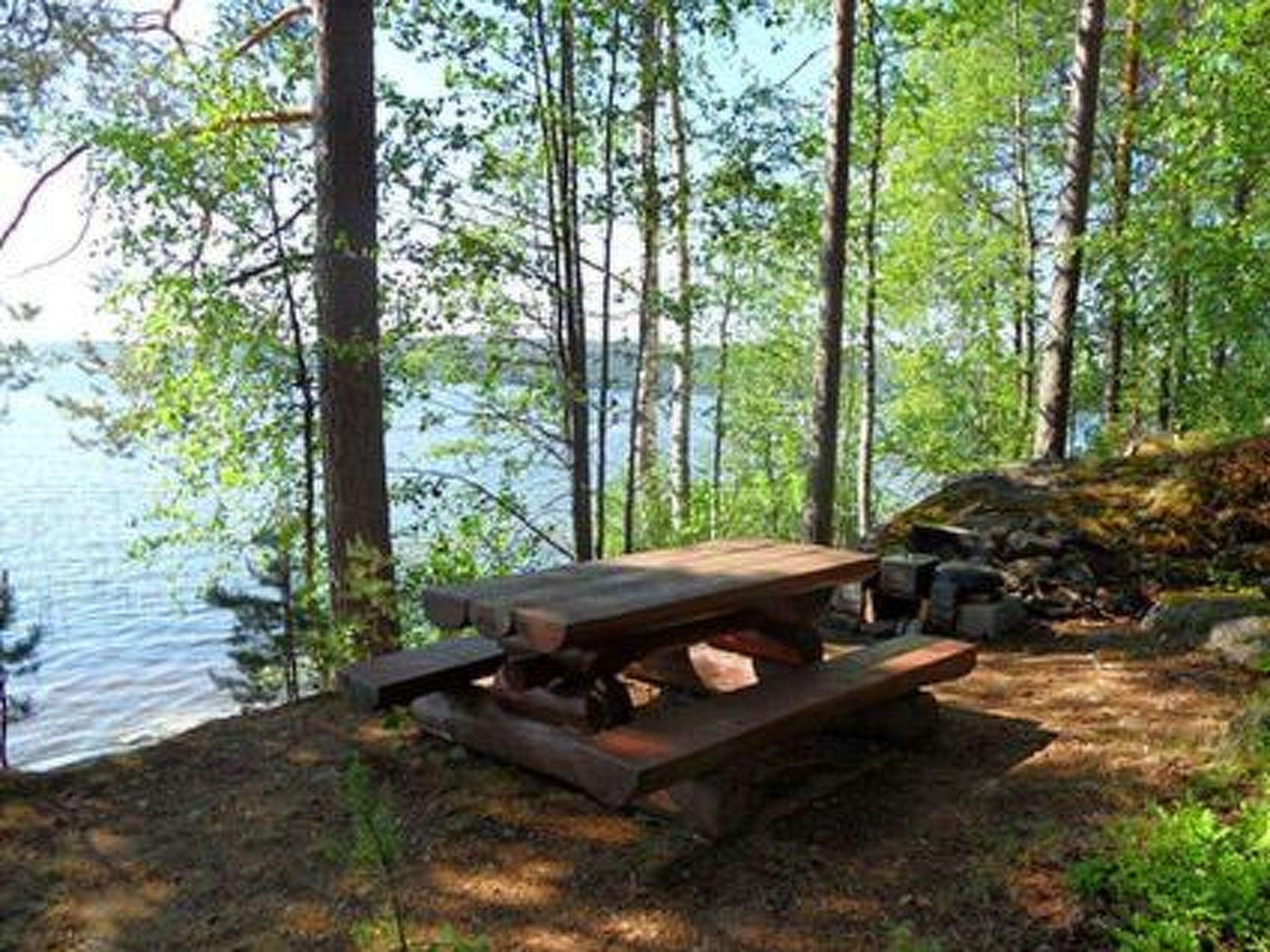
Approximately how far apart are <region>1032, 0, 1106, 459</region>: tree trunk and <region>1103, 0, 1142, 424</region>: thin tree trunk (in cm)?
45

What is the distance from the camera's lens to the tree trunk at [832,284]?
26.8 ft

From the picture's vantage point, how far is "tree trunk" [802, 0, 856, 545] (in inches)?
321

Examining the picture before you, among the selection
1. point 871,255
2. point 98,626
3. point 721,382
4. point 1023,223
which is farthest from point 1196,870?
point 98,626

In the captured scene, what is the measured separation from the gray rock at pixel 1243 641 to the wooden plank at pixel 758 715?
5.18 ft

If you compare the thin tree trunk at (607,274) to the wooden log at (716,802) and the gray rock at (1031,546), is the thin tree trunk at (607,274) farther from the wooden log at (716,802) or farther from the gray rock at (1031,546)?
the wooden log at (716,802)

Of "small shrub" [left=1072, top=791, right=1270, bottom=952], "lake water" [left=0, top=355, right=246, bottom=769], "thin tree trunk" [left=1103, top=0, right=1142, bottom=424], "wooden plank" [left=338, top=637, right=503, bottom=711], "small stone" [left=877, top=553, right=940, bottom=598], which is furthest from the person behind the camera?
"lake water" [left=0, top=355, right=246, bottom=769]

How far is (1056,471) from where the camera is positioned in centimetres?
769

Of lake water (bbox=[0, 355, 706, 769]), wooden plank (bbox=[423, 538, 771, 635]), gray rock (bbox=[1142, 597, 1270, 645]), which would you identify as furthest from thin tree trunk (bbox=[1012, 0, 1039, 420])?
wooden plank (bbox=[423, 538, 771, 635])

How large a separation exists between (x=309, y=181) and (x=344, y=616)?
355cm

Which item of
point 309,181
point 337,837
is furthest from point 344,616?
point 309,181

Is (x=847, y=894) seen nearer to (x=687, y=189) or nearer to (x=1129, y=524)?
(x=1129, y=524)

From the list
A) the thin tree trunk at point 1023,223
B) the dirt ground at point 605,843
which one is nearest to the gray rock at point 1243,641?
the dirt ground at point 605,843

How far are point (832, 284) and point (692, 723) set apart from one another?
588 centimetres

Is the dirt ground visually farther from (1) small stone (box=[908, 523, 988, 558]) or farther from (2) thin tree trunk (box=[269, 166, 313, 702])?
(2) thin tree trunk (box=[269, 166, 313, 702])
